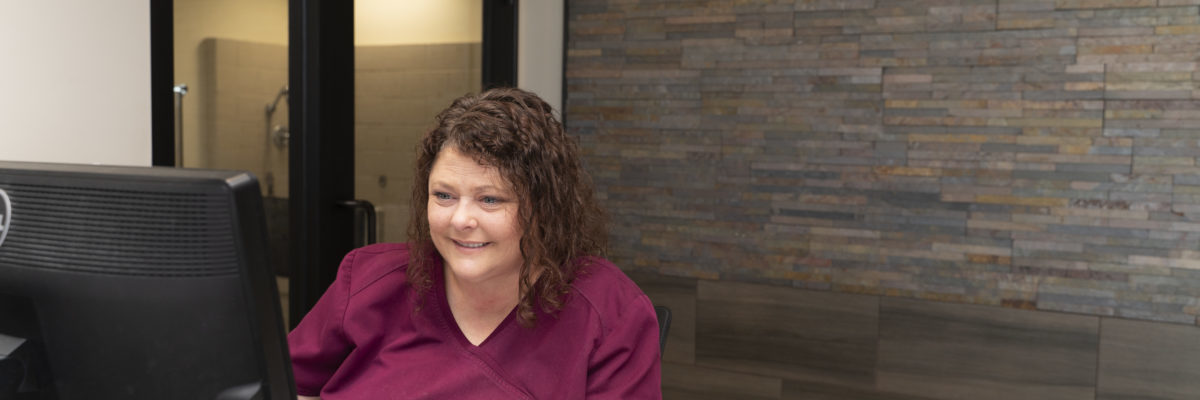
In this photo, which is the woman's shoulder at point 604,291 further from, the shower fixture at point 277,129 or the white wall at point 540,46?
the white wall at point 540,46

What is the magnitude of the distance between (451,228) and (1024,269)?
6.57 ft

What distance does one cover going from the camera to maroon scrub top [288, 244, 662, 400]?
122 cm

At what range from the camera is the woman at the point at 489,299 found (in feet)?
3.95

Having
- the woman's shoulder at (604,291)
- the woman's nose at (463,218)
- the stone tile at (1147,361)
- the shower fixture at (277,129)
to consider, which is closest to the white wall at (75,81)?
the shower fixture at (277,129)

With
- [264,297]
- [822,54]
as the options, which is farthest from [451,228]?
[822,54]

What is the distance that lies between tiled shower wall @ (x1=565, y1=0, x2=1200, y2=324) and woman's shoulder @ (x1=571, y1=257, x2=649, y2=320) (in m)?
1.59

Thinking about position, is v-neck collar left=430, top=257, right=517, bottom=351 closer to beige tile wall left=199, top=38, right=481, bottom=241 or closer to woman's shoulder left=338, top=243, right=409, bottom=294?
woman's shoulder left=338, top=243, right=409, bottom=294

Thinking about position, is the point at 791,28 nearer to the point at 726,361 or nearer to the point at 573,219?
the point at 726,361

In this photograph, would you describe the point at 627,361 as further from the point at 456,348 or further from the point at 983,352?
the point at 983,352

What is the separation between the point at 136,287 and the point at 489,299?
0.64 metres

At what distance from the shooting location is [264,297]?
688 millimetres

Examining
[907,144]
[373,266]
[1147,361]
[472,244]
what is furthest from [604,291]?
[1147,361]

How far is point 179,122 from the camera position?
6.43ft

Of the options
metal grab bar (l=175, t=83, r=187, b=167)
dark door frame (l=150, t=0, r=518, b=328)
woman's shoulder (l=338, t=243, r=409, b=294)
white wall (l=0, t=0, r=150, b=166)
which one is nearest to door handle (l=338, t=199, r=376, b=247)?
dark door frame (l=150, t=0, r=518, b=328)
